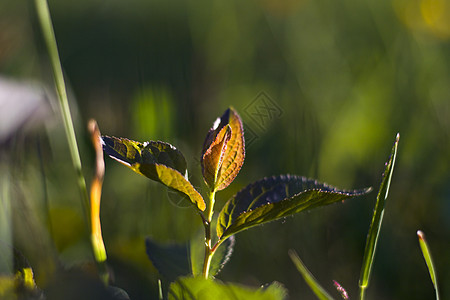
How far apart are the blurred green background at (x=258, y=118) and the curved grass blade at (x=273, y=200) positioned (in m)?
0.12

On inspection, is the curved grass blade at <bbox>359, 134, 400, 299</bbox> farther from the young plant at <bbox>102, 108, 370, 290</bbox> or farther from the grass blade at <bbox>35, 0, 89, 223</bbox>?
the grass blade at <bbox>35, 0, 89, 223</bbox>

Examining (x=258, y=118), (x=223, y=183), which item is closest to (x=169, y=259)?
(x=223, y=183)

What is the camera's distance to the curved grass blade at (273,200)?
1.26 ft

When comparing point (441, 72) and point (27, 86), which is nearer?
point (27, 86)

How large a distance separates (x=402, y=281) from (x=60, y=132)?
67 cm

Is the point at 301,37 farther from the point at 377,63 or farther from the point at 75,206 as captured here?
the point at 75,206

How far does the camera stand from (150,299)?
45 centimetres

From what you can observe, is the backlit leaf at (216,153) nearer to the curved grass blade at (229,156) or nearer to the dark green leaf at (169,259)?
the curved grass blade at (229,156)

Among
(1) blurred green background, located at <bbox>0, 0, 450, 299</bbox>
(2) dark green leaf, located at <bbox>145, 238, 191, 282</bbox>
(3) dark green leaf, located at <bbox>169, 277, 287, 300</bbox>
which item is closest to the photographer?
(3) dark green leaf, located at <bbox>169, 277, 287, 300</bbox>

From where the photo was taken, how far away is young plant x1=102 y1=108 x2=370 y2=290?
1.26 ft

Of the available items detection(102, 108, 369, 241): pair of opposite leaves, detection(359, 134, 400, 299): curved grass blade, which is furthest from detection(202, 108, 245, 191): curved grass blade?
detection(359, 134, 400, 299): curved grass blade

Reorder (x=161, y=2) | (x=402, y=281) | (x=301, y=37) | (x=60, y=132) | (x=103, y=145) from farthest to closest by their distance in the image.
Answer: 1. (x=161, y=2)
2. (x=301, y=37)
3. (x=60, y=132)
4. (x=402, y=281)
5. (x=103, y=145)

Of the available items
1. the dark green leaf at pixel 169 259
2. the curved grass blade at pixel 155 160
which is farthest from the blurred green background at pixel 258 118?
the curved grass blade at pixel 155 160

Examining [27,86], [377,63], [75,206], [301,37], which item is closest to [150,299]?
[75,206]
